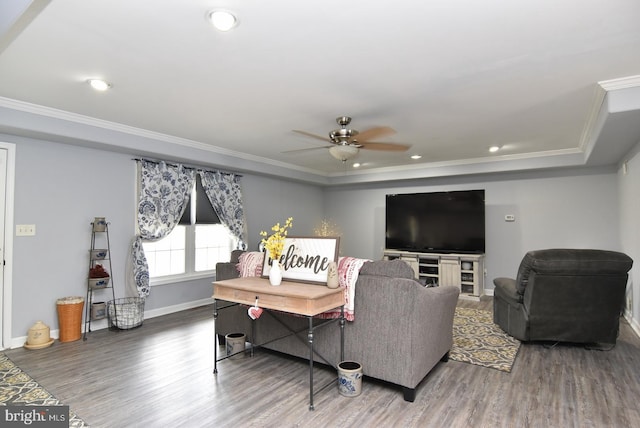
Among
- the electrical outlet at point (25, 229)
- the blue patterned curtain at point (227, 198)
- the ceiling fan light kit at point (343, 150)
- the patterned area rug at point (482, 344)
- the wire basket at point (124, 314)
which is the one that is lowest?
the patterned area rug at point (482, 344)

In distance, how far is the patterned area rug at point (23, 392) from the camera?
250 cm

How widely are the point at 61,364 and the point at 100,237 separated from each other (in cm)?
167

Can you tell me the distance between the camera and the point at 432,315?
2.75m

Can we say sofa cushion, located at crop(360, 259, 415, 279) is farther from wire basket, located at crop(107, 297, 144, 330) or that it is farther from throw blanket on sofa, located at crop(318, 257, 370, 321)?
wire basket, located at crop(107, 297, 144, 330)

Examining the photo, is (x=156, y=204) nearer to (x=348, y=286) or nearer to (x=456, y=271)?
(x=348, y=286)

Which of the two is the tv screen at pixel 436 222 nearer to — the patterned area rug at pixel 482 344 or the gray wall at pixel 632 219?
the patterned area rug at pixel 482 344

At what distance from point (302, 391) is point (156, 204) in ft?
11.2

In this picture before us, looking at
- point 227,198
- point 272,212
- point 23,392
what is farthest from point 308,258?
point 272,212

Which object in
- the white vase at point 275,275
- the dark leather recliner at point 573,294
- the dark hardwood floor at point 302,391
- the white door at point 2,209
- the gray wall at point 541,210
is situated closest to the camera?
the dark hardwood floor at point 302,391

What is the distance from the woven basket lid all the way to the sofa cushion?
131 inches

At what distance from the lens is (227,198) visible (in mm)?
5801

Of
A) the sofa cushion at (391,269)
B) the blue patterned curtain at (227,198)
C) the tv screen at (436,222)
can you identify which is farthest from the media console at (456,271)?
the sofa cushion at (391,269)

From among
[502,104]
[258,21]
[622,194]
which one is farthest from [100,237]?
[622,194]

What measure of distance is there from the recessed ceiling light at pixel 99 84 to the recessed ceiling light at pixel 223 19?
4.77ft
